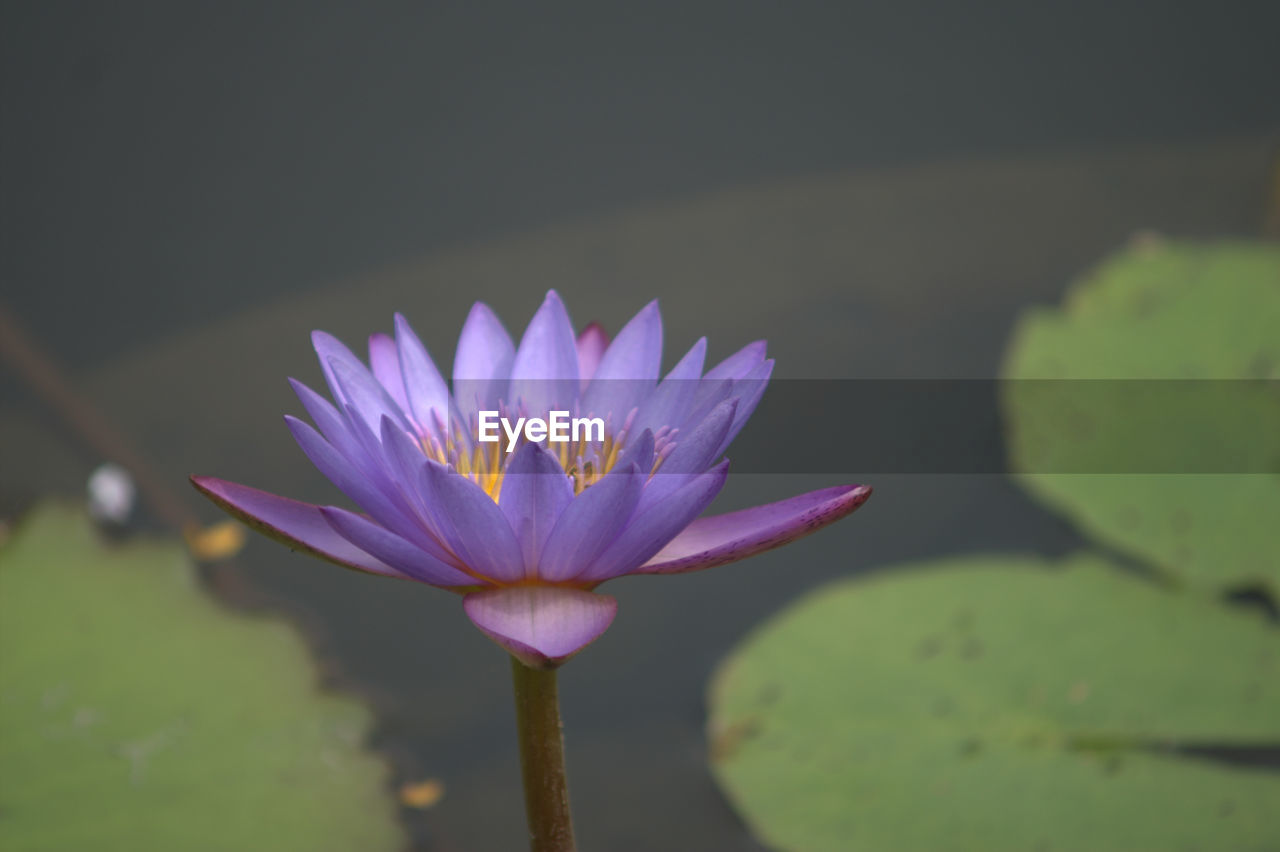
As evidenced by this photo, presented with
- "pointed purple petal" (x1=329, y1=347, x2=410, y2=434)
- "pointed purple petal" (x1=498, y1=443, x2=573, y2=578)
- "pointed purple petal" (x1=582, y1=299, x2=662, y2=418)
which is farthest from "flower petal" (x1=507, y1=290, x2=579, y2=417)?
"pointed purple petal" (x1=498, y1=443, x2=573, y2=578)

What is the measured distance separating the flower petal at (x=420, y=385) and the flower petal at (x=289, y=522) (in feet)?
0.50

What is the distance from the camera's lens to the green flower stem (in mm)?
746

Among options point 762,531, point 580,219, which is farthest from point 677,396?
point 580,219

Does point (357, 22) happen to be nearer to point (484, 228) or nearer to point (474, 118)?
point (474, 118)

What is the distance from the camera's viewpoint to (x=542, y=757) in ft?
2.51

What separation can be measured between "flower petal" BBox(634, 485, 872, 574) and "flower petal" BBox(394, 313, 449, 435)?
0.86 ft

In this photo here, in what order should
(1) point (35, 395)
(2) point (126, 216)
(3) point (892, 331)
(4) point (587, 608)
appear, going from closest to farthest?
(4) point (587, 608) < (1) point (35, 395) < (3) point (892, 331) < (2) point (126, 216)

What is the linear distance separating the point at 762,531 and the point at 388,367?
0.41 m

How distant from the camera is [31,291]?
2.13 meters

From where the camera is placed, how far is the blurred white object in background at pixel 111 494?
1.69 metres

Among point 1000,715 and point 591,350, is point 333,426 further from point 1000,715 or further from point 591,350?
point 1000,715

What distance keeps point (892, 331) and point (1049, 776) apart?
3.56 ft

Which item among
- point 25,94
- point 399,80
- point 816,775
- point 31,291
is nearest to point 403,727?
point 816,775

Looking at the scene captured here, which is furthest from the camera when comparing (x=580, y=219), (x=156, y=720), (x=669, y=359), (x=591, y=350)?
(x=580, y=219)
